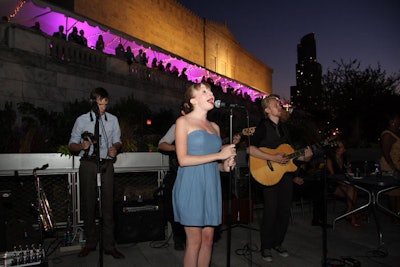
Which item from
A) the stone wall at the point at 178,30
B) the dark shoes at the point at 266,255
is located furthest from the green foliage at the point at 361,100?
the dark shoes at the point at 266,255

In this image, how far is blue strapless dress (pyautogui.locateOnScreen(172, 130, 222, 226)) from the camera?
2697 mm

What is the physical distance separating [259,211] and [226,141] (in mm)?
2669

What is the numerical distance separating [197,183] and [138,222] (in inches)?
106

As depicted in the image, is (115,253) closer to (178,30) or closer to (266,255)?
(266,255)

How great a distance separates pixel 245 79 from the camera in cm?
4794

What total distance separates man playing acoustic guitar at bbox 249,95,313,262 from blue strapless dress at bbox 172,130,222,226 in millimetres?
1700

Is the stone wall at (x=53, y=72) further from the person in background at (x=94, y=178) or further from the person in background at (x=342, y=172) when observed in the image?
the person in background at (x=342, y=172)

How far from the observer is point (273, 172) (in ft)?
14.4

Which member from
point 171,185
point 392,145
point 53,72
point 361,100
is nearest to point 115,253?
point 171,185

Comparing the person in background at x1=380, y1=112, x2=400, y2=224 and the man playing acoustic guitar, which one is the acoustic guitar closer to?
the man playing acoustic guitar

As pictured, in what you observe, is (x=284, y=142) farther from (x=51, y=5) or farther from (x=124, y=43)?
(x=124, y=43)

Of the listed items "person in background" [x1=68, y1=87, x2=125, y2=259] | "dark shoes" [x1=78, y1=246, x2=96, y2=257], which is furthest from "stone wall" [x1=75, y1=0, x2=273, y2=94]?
"dark shoes" [x1=78, y1=246, x2=96, y2=257]

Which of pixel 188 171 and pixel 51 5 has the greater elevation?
pixel 51 5

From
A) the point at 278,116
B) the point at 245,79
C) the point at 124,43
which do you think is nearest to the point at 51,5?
the point at 124,43
